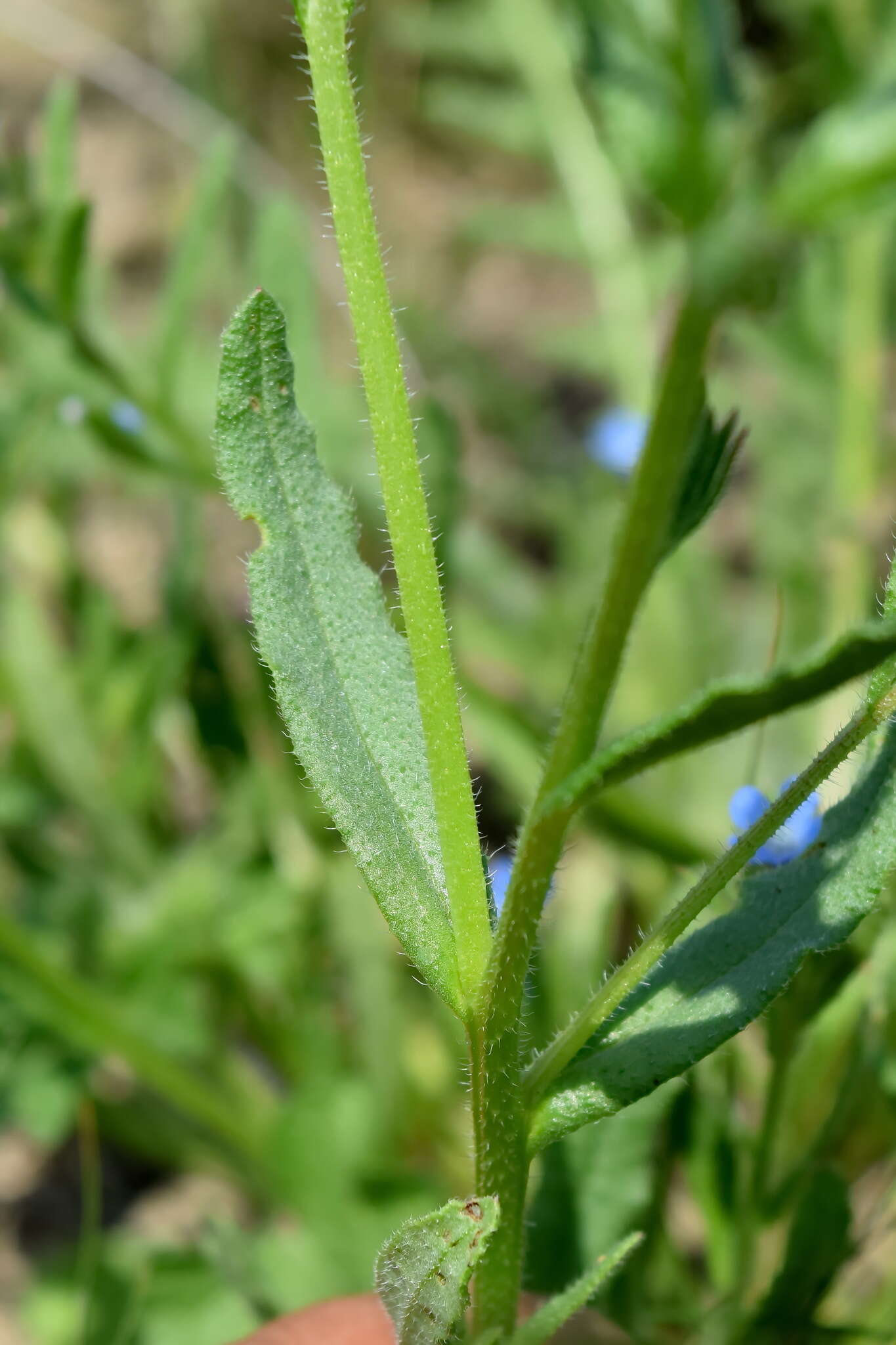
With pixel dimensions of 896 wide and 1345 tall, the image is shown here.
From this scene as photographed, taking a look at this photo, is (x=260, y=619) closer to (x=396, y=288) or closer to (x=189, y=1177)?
(x=189, y=1177)

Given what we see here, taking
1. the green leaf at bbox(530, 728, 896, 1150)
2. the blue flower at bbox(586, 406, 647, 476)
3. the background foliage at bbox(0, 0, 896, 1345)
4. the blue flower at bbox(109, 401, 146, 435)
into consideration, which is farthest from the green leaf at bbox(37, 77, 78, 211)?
the green leaf at bbox(530, 728, 896, 1150)

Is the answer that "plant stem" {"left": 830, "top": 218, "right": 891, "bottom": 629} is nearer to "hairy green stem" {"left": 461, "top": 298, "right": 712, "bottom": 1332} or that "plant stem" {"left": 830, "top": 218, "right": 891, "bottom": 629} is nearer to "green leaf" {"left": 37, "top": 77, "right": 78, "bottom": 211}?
"green leaf" {"left": 37, "top": 77, "right": 78, "bottom": 211}

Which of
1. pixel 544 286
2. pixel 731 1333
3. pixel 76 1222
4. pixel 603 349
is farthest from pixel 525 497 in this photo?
pixel 731 1333

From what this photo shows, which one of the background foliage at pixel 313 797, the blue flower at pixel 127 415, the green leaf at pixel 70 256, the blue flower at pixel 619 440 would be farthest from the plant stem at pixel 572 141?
the green leaf at pixel 70 256

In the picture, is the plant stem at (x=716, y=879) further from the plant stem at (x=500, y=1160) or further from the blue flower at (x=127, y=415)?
the blue flower at (x=127, y=415)

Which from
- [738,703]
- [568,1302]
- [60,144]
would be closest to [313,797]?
[60,144]
